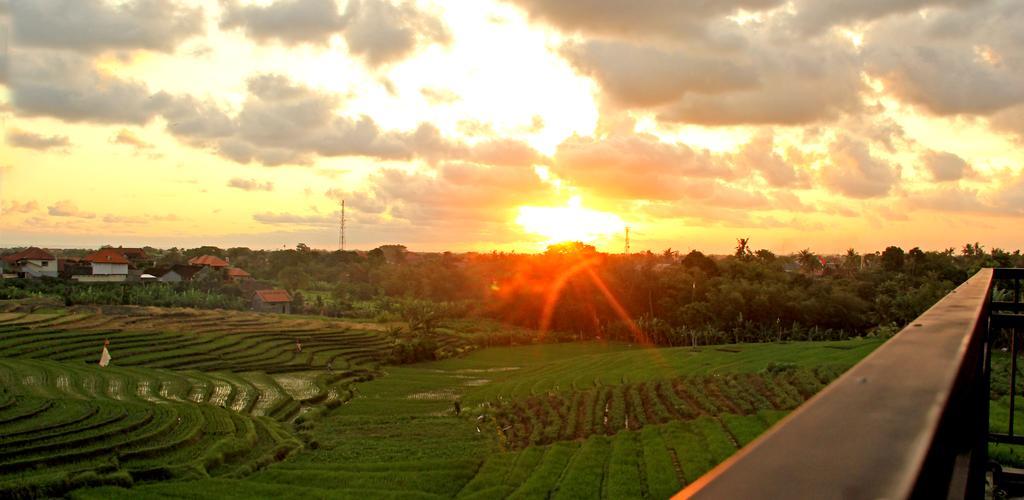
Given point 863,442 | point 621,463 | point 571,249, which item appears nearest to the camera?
point 863,442

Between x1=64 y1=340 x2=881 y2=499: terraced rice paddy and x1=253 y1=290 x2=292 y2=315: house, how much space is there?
86.8 ft

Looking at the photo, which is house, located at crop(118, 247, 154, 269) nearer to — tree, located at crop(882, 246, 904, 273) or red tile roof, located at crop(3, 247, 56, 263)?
red tile roof, located at crop(3, 247, 56, 263)

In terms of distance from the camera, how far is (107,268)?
220 ft

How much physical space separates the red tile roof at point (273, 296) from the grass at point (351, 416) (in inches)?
682

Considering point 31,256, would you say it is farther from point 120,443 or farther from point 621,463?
point 621,463

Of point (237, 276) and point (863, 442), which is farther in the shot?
point (237, 276)

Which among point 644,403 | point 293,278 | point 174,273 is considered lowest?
point 644,403

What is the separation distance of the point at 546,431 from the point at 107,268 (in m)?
59.2

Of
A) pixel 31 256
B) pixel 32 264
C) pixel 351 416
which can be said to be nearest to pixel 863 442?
pixel 351 416

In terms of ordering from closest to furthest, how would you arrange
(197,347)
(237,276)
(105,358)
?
1. (105,358)
2. (197,347)
3. (237,276)

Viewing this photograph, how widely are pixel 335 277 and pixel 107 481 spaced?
66.1 m

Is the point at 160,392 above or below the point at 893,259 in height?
below

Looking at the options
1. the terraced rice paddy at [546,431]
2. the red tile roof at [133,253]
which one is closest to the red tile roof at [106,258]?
the red tile roof at [133,253]

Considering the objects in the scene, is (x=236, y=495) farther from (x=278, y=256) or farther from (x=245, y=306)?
(x=278, y=256)
